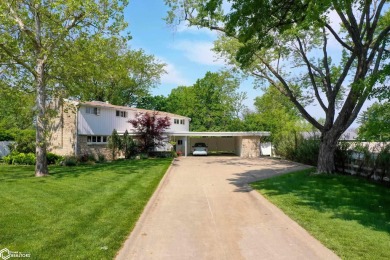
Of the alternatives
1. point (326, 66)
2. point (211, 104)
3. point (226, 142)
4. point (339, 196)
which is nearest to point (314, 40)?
point (326, 66)

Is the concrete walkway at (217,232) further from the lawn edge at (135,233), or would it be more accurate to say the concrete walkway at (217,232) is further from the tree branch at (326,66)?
the tree branch at (326,66)

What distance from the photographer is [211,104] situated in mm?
60125

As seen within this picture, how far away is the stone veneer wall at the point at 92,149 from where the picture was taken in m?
28.6

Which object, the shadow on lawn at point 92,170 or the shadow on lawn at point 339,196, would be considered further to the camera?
the shadow on lawn at point 92,170

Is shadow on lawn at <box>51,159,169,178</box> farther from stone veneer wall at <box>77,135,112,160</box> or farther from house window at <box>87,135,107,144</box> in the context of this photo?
house window at <box>87,135,107,144</box>

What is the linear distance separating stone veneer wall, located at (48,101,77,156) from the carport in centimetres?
1094

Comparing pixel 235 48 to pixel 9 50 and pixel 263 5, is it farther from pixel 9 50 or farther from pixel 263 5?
pixel 9 50

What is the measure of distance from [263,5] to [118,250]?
31.6 feet

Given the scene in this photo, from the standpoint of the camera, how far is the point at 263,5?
39.8 feet

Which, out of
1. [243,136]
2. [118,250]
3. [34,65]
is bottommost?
[118,250]

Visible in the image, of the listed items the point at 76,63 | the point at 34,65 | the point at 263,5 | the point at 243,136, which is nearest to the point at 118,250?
the point at 263,5

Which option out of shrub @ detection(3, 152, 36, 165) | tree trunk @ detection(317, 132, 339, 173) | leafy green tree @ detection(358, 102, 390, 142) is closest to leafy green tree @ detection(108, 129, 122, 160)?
shrub @ detection(3, 152, 36, 165)

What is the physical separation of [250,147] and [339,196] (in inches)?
1030

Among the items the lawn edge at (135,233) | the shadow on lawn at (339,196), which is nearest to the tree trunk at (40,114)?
the lawn edge at (135,233)
